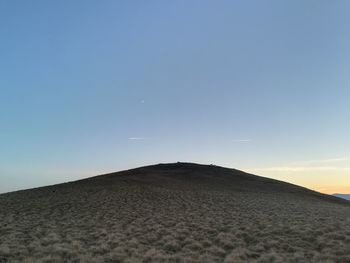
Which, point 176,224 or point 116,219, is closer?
point 176,224

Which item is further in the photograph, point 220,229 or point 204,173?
point 204,173

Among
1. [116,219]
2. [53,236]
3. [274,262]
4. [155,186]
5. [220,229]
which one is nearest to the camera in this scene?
[274,262]

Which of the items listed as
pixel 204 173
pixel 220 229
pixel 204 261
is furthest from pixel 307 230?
pixel 204 173

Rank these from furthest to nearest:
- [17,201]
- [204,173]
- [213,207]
Answer: [204,173], [17,201], [213,207]

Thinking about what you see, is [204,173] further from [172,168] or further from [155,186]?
[155,186]

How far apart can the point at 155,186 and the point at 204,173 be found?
2575 centimetres

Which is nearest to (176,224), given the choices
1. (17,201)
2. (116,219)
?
(116,219)

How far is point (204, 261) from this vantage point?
595 inches

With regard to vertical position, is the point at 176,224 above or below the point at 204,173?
below

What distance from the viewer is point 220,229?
23.1 m

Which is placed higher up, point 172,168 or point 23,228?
point 172,168

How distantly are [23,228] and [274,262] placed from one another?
1603 centimetres

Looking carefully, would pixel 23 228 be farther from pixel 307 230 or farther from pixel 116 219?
pixel 307 230

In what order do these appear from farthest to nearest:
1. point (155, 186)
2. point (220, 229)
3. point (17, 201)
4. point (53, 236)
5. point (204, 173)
Result: point (204, 173)
point (155, 186)
point (17, 201)
point (220, 229)
point (53, 236)
